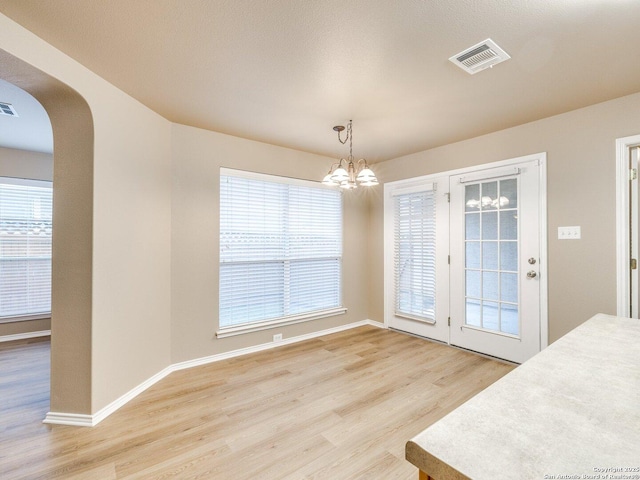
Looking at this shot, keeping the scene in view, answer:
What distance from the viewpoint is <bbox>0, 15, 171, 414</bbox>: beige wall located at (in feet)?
7.03

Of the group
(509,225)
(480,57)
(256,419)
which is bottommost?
(256,419)

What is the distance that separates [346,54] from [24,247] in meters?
5.06

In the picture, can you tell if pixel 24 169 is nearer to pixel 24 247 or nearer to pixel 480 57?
pixel 24 247

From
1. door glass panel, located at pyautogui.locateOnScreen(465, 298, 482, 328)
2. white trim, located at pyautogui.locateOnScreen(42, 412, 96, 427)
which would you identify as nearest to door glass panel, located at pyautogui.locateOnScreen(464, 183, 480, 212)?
door glass panel, located at pyautogui.locateOnScreen(465, 298, 482, 328)

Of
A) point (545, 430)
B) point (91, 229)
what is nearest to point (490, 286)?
point (545, 430)

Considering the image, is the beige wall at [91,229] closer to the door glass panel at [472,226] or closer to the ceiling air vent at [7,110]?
the ceiling air vent at [7,110]

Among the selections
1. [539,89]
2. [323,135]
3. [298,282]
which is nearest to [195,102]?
[323,135]

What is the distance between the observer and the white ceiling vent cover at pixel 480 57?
1.88 m

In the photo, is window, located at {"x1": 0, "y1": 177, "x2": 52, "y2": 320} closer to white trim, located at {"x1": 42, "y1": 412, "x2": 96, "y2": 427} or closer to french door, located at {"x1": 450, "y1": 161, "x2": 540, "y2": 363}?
white trim, located at {"x1": 42, "y1": 412, "x2": 96, "y2": 427}

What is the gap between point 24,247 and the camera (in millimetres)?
4297

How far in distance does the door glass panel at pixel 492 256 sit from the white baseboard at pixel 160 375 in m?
1.50

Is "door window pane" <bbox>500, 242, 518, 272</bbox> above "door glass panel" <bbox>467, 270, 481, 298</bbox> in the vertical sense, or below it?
above

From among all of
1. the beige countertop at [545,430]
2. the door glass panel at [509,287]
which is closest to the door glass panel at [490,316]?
the door glass panel at [509,287]

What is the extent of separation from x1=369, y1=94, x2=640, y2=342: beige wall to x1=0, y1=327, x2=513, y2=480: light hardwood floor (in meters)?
1.01
